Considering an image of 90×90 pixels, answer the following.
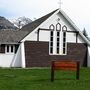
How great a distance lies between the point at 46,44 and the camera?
40.3m

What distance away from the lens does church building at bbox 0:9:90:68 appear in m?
38.9

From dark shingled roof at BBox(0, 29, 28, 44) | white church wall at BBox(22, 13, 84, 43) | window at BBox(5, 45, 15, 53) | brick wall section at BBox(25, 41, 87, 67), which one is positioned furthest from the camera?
white church wall at BBox(22, 13, 84, 43)

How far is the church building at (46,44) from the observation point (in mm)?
38938

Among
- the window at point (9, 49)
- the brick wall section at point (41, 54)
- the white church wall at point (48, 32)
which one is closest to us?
the window at point (9, 49)

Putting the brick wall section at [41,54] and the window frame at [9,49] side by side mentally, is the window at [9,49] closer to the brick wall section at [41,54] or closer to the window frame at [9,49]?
the window frame at [9,49]

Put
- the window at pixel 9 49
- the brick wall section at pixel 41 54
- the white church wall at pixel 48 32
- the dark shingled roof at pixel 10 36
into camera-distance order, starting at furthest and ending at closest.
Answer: the white church wall at pixel 48 32 < the brick wall section at pixel 41 54 < the dark shingled roof at pixel 10 36 < the window at pixel 9 49

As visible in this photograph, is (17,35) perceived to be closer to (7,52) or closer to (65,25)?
(7,52)

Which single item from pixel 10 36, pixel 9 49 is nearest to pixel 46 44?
pixel 10 36

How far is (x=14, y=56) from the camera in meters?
39.0

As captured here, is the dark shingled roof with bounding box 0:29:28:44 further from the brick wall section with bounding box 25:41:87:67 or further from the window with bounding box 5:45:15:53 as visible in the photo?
the brick wall section with bounding box 25:41:87:67

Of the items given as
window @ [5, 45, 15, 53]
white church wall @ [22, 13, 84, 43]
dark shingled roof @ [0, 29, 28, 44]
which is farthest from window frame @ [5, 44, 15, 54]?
white church wall @ [22, 13, 84, 43]

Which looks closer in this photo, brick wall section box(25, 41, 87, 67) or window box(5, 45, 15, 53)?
window box(5, 45, 15, 53)

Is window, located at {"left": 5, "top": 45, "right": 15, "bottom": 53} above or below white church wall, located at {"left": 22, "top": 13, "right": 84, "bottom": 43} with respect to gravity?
below

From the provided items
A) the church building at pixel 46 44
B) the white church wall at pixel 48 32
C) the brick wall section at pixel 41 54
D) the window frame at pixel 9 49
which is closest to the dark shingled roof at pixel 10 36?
the church building at pixel 46 44
